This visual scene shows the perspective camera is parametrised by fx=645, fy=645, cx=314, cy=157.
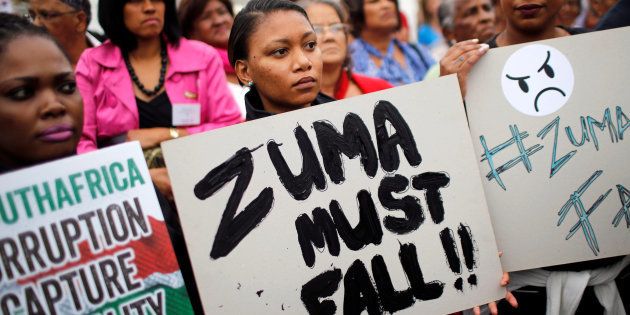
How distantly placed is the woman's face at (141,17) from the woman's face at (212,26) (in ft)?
2.18

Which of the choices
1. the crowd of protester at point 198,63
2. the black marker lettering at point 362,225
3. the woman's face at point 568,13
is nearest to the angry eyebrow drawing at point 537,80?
the crowd of protester at point 198,63

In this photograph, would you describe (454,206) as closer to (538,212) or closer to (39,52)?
(538,212)

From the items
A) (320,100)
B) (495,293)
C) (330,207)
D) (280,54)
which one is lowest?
(495,293)

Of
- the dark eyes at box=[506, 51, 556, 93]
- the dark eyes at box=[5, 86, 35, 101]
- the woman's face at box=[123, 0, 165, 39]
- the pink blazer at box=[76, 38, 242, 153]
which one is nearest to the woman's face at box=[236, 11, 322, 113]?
the dark eyes at box=[506, 51, 556, 93]

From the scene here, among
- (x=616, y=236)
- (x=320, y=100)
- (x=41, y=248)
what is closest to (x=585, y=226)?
(x=616, y=236)

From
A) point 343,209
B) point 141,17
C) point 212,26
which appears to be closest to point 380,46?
point 212,26

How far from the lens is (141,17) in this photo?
8.91 ft

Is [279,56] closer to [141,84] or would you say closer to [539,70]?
[539,70]

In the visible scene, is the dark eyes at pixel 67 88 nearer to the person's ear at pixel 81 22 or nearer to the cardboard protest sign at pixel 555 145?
the cardboard protest sign at pixel 555 145

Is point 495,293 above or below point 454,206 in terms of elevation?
below

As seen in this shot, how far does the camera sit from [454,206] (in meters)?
1.74

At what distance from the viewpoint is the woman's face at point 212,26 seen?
338 cm

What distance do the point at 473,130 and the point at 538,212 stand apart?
30 centimetres

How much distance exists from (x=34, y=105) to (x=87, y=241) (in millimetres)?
340
